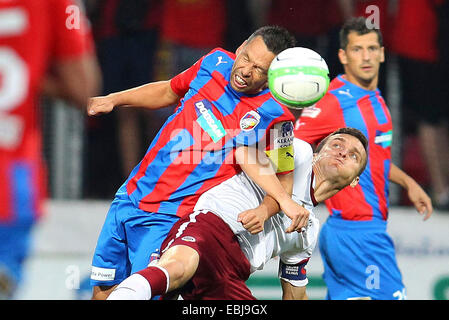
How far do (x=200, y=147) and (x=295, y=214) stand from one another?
0.66 metres

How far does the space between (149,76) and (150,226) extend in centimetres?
267

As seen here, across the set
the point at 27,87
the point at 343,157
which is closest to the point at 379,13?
the point at 343,157

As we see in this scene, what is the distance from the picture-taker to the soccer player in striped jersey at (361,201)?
5801mm

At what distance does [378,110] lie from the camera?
19.5 ft

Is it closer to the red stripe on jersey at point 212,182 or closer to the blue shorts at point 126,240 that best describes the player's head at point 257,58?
the red stripe on jersey at point 212,182

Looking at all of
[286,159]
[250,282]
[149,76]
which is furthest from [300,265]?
[149,76]

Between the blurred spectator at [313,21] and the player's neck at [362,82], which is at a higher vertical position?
the blurred spectator at [313,21]

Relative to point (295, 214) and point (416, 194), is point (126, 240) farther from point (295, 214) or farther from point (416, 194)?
point (416, 194)

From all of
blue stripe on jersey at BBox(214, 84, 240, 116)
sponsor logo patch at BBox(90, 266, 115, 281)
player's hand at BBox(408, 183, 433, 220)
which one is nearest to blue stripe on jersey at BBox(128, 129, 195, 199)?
blue stripe on jersey at BBox(214, 84, 240, 116)

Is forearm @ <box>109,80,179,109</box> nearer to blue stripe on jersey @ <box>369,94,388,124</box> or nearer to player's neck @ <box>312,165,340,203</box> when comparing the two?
player's neck @ <box>312,165,340,203</box>

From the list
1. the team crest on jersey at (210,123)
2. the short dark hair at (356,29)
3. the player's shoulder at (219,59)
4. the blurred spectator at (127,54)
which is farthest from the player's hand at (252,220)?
the blurred spectator at (127,54)

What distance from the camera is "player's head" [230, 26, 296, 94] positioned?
185 inches

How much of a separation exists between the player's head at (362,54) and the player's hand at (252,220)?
1.81 meters

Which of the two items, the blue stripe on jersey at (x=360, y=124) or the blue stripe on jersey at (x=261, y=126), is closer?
the blue stripe on jersey at (x=261, y=126)
